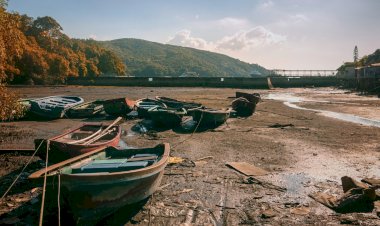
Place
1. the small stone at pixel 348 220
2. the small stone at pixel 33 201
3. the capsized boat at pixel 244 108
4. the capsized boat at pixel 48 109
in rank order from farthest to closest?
1. the capsized boat at pixel 244 108
2. the capsized boat at pixel 48 109
3. the small stone at pixel 33 201
4. the small stone at pixel 348 220

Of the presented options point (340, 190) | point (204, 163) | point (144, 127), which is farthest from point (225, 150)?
point (144, 127)

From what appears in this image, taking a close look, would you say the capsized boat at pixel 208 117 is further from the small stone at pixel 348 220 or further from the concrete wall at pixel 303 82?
the concrete wall at pixel 303 82

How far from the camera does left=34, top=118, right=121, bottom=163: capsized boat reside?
8461 mm

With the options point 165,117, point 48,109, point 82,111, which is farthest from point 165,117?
point 48,109

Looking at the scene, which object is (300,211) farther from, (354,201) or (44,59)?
(44,59)

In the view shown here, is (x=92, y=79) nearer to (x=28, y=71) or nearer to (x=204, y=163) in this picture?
(x=28, y=71)

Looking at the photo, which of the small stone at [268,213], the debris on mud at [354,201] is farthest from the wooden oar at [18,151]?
the debris on mud at [354,201]

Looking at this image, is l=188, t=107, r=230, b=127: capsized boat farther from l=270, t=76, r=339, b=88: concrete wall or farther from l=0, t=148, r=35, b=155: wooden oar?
l=270, t=76, r=339, b=88: concrete wall

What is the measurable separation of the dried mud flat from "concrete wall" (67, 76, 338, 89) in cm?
4494

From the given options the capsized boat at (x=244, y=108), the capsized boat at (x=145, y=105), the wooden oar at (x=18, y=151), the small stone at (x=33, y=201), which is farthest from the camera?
the capsized boat at (x=244, y=108)

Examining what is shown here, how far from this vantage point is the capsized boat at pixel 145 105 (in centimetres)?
2017

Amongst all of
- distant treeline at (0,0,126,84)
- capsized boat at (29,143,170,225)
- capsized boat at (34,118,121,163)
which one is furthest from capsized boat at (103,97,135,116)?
distant treeline at (0,0,126,84)

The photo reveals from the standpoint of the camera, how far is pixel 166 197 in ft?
25.2

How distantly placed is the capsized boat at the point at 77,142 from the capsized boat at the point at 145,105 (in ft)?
25.5
